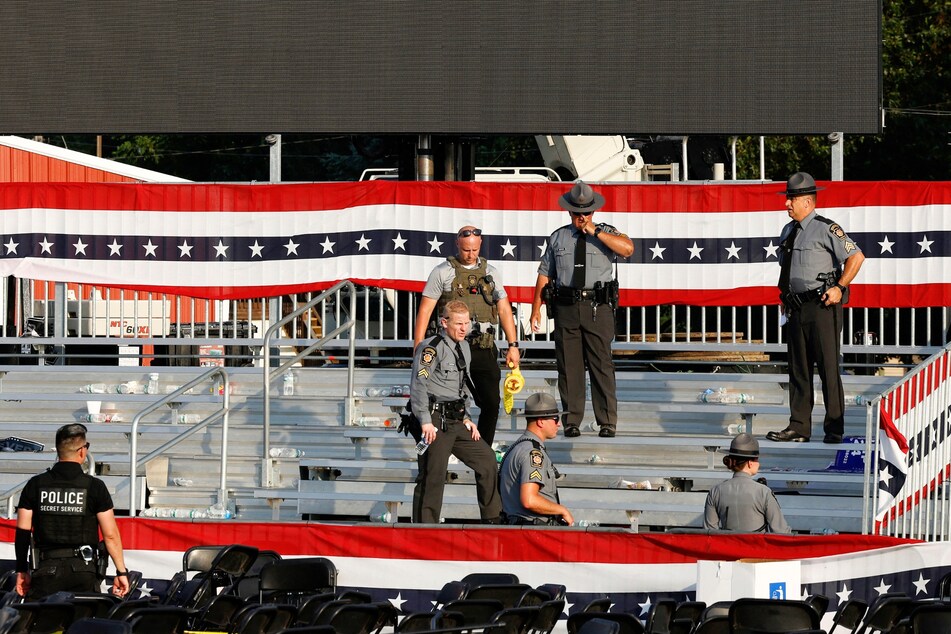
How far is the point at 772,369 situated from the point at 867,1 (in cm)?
406

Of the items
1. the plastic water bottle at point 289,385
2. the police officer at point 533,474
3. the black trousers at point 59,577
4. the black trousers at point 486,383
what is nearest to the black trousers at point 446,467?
the police officer at point 533,474

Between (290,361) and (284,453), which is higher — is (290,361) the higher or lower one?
the higher one

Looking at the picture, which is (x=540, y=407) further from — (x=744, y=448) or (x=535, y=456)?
(x=744, y=448)

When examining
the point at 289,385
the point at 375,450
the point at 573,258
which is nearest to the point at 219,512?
the point at 375,450

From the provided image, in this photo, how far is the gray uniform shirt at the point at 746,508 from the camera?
32.2ft

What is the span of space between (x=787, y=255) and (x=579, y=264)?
140cm

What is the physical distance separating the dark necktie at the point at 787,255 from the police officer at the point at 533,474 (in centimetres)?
238

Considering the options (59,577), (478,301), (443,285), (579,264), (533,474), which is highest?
(579,264)

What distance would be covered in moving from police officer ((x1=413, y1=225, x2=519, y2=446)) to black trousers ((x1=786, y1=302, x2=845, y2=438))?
1883 millimetres

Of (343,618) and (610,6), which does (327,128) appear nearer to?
(610,6)

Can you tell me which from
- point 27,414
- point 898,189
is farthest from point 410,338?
point 898,189

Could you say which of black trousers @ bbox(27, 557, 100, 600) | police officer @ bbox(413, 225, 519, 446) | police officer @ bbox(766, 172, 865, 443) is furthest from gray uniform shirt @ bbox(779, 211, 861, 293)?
black trousers @ bbox(27, 557, 100, 600)

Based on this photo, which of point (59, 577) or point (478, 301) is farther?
point (478, 301)

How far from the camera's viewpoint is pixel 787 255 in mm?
11625
